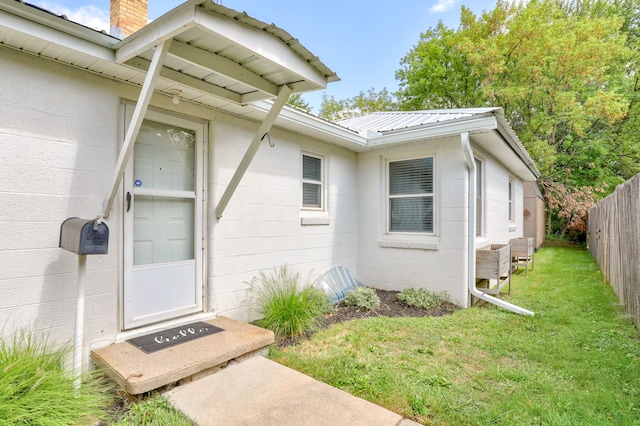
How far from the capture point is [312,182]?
5.53 metres

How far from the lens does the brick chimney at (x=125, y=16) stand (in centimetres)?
341

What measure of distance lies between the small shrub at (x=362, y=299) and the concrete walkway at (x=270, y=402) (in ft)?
7.29

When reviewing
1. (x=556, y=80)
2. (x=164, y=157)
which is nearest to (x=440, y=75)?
(x=556, y=80)

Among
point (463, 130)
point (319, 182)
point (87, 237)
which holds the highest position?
point (463, 130)

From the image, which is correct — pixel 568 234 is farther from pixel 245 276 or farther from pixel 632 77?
pixel 245 276

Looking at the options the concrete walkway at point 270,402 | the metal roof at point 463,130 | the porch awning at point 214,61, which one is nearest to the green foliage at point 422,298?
the metal roof at point 463,130

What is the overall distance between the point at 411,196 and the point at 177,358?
14.6 feet

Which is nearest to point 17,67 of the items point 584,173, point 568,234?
point 584,173

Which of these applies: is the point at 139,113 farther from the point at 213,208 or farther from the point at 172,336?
the point at 172,336

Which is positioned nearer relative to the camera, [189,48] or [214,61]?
[189,48]

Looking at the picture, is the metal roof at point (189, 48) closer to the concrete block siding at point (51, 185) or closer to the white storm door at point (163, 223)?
the concrete block siding at point (51, 185)

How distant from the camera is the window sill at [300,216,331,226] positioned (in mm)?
5207

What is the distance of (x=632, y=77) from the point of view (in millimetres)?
14867

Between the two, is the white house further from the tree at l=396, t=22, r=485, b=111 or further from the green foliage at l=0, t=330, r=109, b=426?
the tree at l=396, t=22, r=485, b=111
